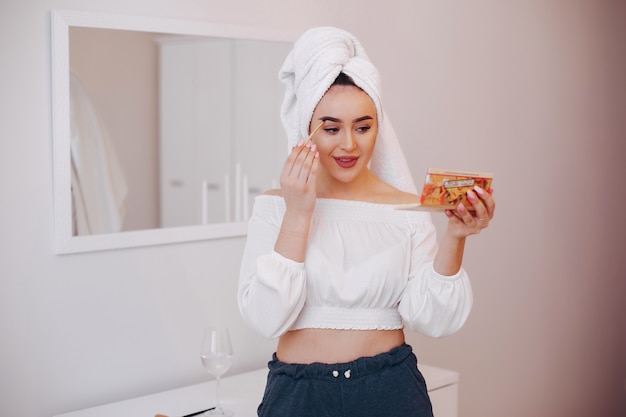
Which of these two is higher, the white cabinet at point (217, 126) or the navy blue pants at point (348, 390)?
the white cabinet at point (217, 126)

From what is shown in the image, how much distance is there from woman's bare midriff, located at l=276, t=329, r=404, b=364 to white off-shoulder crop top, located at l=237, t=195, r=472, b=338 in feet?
0.05

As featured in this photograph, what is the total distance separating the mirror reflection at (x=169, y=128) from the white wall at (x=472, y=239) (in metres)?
0.08

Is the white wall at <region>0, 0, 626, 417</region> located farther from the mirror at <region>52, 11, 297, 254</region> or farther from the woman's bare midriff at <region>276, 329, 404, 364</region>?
the woman's bare midriff at <region>276, 329, 404, 364</region>

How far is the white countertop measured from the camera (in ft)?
7.11

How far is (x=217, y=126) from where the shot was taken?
250cm

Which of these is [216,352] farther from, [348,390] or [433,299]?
[433,299]

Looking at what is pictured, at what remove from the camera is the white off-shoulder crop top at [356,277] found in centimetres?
174

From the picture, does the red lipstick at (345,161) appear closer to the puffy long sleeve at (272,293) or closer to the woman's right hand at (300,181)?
the woman's right hand at (300,181)

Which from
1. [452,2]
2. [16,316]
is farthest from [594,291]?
[16,316]

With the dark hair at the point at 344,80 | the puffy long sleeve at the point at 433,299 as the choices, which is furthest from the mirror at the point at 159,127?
the puffy long sleeve at the point at 433,299

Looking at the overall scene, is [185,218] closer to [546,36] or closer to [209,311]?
[209,311]

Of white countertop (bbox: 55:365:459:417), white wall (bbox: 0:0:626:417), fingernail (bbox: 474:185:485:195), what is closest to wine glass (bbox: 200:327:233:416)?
white countertop (bbox: 55:365:459:417)

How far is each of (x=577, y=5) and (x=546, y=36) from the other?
0.27 meters

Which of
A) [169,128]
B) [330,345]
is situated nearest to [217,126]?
[169,128]
